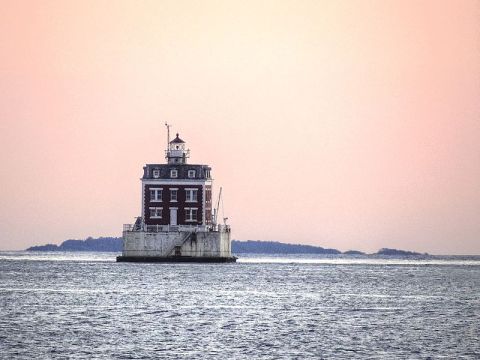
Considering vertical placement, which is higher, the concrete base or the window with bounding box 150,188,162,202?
the window with bounding box 150,188,162,202

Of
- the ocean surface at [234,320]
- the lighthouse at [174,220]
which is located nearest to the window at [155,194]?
the lighthouse at [174,220]

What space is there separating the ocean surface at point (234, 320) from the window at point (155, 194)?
37.7m

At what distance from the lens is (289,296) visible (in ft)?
Result: 304

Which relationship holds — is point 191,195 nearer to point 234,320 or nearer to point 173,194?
point 173,194

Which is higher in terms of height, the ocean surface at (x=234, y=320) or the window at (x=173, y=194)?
the window at (x=173, y=194)

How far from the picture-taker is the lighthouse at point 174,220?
150000 millimetres

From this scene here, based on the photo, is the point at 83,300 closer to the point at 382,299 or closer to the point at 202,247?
the point at 382,299

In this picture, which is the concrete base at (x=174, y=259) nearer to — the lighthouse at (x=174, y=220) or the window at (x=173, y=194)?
the lighthouse at (x=174, y=220)

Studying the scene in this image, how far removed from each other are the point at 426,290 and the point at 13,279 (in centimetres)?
4292

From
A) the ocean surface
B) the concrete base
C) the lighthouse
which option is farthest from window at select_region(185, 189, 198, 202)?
the ocean surface

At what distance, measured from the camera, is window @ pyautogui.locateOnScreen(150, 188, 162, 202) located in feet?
493

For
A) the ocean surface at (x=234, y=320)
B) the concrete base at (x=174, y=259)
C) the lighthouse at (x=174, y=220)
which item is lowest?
the ocean surface at (x=234, y=320)

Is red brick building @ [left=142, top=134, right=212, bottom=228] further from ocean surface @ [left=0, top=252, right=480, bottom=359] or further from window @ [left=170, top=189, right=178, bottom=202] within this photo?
ocean surface @ [left=0, top=252, right=480, bottom=359]

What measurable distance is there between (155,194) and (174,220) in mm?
3934
